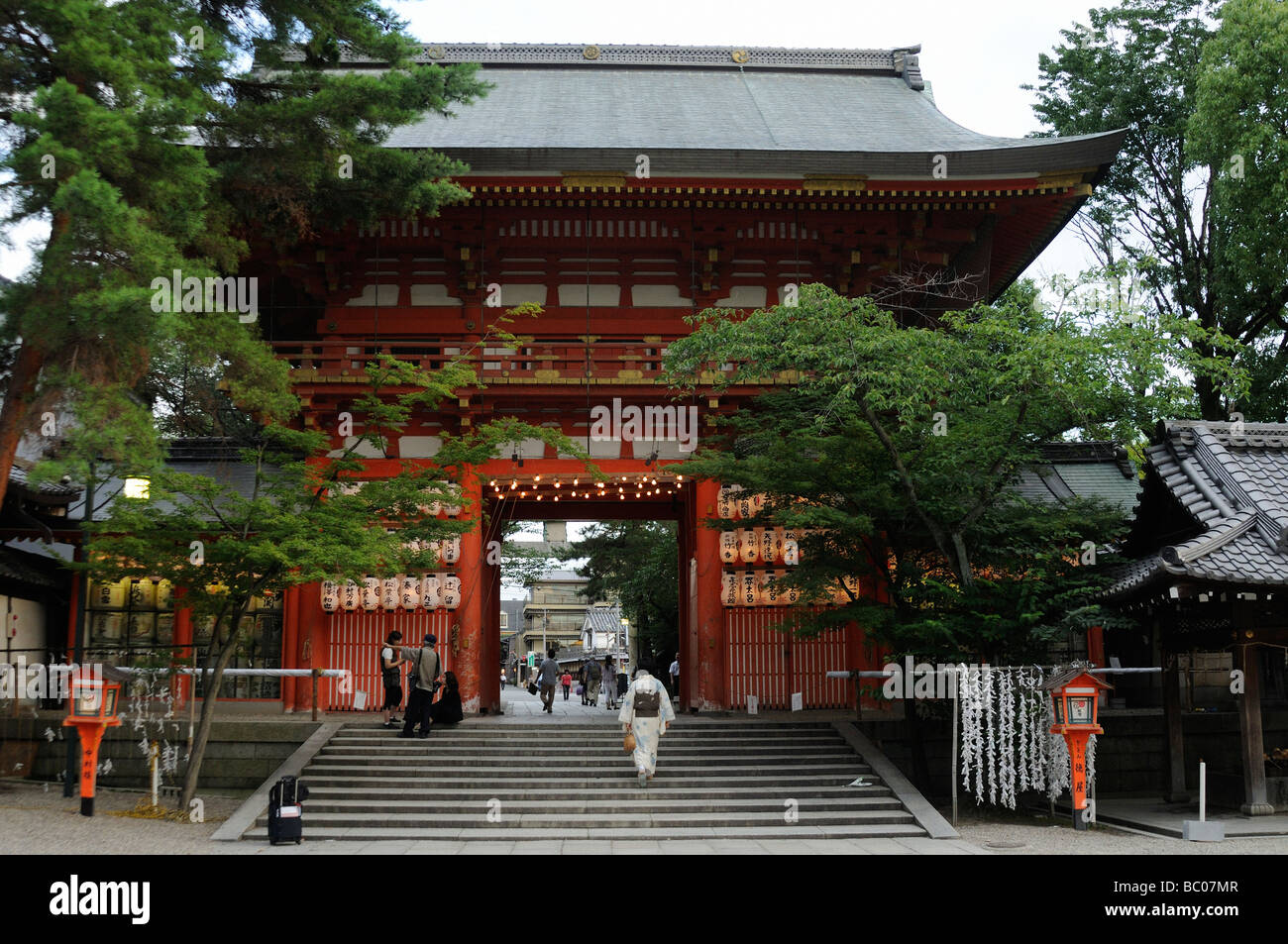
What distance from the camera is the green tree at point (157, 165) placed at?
11.0 m

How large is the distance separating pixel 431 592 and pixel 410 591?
0.36 meters

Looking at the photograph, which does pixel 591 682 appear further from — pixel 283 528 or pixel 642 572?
pixel 283 528

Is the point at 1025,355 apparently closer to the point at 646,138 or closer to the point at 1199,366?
the point at 1199,366

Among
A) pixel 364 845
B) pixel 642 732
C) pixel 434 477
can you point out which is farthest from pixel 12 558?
pixel 642 732

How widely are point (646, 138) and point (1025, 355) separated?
9774mm

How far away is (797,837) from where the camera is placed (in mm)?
12383

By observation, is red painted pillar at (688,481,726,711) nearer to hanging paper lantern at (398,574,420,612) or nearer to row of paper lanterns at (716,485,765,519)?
row of paper lanterns at (716,485,765,519)

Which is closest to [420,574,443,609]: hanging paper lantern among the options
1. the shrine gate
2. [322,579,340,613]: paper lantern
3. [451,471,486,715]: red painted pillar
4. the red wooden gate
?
the shrine gate

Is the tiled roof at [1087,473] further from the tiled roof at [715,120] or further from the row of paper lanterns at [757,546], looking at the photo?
the tiled roof at [715,120]

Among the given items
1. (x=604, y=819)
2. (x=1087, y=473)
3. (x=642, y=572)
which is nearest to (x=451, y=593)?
(x=604, y=819)

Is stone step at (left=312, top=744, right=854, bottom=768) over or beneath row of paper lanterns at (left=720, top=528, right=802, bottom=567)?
beneath

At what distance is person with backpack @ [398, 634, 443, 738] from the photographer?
50.8ft

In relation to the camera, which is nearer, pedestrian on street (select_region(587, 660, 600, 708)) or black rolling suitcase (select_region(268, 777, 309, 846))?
black rolling suitcase (select_region(268, 777, 309, 846))

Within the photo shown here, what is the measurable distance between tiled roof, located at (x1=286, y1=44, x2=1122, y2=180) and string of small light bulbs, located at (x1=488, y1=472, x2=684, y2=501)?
17.0 feet
